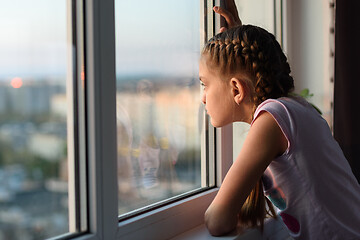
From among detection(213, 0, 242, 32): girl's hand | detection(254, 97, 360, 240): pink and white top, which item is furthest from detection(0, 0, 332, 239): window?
detection(254, 97, 360, 240): pink and white top

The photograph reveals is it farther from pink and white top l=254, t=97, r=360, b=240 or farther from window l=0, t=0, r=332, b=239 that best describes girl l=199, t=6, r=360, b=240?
window l=0, t=0, r=332, b=239

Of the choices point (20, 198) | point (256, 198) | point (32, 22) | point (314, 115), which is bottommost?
point (256, 198)

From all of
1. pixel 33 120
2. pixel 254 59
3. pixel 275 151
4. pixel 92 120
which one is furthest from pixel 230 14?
pixel 33 120

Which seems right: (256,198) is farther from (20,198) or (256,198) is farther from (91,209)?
(20,198)

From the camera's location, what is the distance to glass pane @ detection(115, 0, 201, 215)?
3.21ft

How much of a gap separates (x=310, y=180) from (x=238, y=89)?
0.30 metres

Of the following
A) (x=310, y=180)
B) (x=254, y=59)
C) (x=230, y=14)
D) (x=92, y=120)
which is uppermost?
(x=230, y=14)

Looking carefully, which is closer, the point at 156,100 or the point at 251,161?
the point at 251,161

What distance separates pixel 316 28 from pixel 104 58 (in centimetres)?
137

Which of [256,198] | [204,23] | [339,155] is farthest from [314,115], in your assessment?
[204,23]

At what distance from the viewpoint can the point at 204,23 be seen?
1.36m

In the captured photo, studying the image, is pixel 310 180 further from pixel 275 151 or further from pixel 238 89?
pixel 238 89

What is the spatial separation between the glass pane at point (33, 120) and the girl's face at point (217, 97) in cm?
40

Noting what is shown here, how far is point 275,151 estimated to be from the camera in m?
0.92
